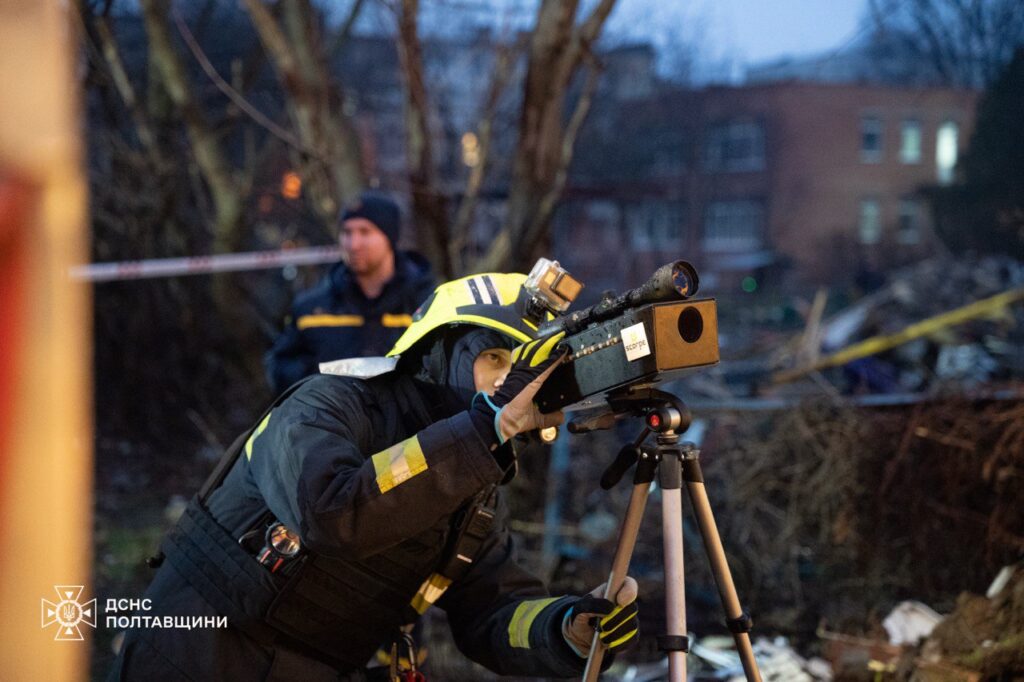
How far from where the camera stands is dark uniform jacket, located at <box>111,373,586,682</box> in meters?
2.28

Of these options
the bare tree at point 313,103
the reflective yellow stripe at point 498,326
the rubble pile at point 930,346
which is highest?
the bare tree at point 313,103

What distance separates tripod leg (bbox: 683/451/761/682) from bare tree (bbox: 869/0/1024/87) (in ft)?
18.7

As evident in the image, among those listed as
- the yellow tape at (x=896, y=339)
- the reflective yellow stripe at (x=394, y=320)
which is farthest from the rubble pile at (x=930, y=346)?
the reflective yellow stripe at (x=394, y=320)

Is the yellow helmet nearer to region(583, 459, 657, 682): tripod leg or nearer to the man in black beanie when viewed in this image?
region(583, 459, 657, 682): tripod leg

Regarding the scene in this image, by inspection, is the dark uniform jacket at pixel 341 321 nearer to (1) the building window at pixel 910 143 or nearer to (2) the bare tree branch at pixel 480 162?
(2) the bare tree branch at pixel 480 162

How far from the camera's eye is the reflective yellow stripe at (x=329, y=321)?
491cm

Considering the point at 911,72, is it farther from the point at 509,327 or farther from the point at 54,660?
the point at 54,660

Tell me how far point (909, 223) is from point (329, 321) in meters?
38.6

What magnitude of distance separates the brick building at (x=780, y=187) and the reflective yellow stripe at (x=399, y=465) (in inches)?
1309

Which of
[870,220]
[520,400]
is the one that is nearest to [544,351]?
[520,400]

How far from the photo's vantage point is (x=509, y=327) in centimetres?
251

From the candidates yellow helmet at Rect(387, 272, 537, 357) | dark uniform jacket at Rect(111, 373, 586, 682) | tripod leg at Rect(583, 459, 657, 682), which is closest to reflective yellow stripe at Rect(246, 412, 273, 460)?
dark uniform jacket at Rect(111, 373, 586, 682)

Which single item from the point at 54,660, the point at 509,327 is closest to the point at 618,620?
the point at 509,327

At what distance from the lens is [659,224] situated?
4094 centimetres
